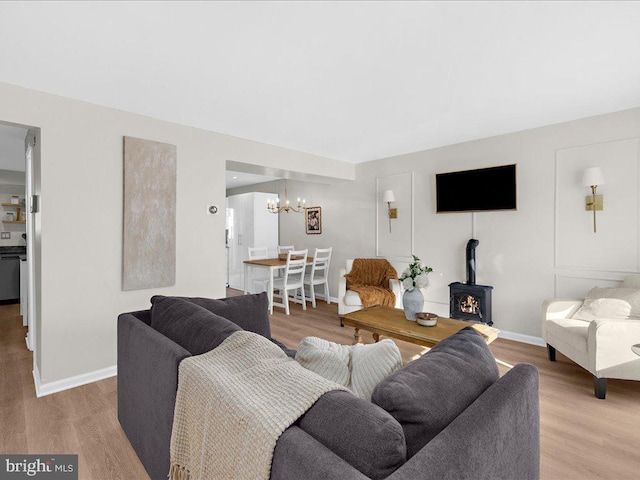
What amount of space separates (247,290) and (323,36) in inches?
175

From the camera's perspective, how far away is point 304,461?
735mm

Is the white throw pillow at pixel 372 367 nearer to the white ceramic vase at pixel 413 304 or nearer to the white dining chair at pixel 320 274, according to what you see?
the white ceramic vase at pixel 413 304

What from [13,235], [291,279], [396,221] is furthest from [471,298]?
[13,235]

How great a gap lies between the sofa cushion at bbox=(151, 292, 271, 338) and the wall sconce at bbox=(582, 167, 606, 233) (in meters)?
3.18

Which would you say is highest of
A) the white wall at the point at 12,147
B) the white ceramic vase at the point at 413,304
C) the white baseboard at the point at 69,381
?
the white wall at the point at 12,147

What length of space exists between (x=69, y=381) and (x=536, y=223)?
15.4 ft

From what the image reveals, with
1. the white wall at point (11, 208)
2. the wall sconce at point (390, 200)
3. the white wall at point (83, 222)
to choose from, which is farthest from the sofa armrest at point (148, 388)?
the white wall at point (11, 208)

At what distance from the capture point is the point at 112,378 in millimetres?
2867

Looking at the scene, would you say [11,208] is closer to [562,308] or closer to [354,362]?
[354,362]

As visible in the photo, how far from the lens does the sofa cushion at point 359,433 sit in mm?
743

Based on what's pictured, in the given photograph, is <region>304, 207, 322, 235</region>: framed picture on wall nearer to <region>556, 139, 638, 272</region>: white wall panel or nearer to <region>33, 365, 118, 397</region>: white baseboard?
<region>556, 139, 638, 272</region>: white wall panel

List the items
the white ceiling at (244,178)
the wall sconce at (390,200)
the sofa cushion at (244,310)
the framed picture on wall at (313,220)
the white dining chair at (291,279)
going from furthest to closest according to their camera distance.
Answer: the white ceiling at (244,178)
the framed picture on wall at (313,220)
the white dining chair at (291,279)
the wall sconce at (390,200)
the sofa cushion at (244,310)

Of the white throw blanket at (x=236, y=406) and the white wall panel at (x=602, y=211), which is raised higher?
the white wall panel at (x=602, y=211)
